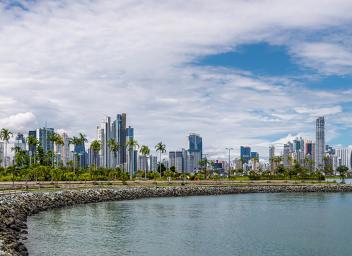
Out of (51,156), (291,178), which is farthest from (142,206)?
(291,178)

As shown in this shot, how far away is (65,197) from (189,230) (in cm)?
3892

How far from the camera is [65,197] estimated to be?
95188 mm

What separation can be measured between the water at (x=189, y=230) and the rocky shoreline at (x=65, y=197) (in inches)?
83.8

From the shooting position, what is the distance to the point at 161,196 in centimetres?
12000

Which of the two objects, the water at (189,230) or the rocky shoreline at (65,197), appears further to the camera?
the water at (189,230)

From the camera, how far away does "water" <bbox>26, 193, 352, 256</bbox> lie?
167 feet

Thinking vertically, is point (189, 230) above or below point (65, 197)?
below

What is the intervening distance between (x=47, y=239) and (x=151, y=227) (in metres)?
16.2

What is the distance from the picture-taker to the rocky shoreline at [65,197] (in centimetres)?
5053

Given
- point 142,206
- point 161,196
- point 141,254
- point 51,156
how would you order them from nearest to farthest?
point 141,254 < point 142,206 < point 161,196 < point 51,156

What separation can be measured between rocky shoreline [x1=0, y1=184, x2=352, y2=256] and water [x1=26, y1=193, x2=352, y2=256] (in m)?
2.13

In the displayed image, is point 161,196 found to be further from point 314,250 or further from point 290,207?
point 314,250

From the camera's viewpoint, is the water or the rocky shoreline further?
the water

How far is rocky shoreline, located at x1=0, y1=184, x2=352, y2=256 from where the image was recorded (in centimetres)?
5053
